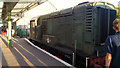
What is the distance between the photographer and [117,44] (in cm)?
219

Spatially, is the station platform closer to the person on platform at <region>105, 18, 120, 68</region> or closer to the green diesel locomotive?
the green diesel locomotive

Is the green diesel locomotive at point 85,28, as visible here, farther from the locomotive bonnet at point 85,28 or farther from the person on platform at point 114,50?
the person on platform at point 114,50

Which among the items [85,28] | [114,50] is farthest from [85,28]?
[114,50]

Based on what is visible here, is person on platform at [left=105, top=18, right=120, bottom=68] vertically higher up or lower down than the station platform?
higher up

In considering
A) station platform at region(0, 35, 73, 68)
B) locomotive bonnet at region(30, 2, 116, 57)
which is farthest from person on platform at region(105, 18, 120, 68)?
station platform at region(0, 35, 73, 68)

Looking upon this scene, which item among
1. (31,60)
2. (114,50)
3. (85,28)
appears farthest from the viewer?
(31,60)

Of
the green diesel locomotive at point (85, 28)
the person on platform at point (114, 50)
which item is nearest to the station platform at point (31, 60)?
the green diesel locomotive at point (85, 28)

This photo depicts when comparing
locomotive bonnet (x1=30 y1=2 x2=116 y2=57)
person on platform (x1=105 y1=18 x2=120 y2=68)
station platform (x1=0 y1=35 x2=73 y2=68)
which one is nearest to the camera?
person on platform (x1=105 y1=18 x2=120 y2=68)

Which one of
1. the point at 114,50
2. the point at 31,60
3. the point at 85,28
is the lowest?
the point at 31,60

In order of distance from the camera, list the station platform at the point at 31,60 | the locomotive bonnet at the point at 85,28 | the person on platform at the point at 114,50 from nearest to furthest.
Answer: the person on platform at the point at 114,50 → the locomotive bonnet at the point at 85,28 → the station platform at the point at 31,60

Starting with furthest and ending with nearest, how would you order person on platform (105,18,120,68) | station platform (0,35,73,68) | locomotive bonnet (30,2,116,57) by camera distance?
station platform (0,35,73,68), locomotive bonnet (30,2,116,57), person on platform (105,18,120,68)

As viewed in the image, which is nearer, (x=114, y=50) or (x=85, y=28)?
(x=114, y=50)

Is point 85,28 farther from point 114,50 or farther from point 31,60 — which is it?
point 31,60

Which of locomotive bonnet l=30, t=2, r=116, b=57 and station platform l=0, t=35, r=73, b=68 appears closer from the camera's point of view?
locomotive bonnet l=30, t=2, r=116, b=57
